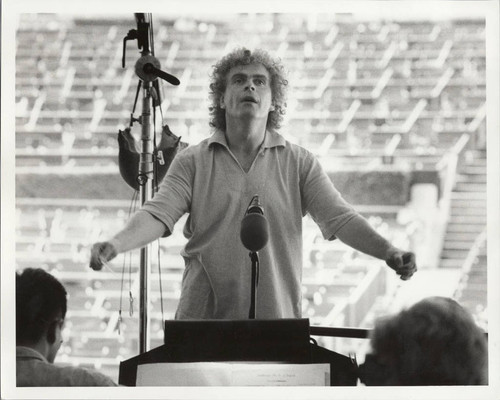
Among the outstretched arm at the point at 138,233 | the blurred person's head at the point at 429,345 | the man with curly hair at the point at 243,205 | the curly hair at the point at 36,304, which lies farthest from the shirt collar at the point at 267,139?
the blurred person's head at the point at 429,345

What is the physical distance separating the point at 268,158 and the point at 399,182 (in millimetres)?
562

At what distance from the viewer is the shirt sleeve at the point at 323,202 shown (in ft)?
9.16

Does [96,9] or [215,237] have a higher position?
[96,9]

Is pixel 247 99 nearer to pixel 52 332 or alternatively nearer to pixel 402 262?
pixel 402 262

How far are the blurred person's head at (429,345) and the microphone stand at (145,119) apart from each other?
1.08 meters

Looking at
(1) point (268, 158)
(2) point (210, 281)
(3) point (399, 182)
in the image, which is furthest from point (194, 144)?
(3) point (399, 182)

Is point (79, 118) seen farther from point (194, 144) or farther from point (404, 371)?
point (404, 371)

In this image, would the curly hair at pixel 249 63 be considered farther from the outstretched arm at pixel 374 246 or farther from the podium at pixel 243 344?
the podium at pixel 243 344

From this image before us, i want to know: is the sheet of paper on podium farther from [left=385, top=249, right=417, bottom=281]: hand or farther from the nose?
the nose

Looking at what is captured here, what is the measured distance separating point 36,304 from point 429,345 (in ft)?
3.89

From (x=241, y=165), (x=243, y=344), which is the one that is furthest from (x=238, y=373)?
(x=241, y=165)

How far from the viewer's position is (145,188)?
9.40 ft

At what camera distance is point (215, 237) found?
2807mm

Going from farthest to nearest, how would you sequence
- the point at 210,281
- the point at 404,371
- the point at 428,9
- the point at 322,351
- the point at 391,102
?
the point at 391,102 → the point at 428,9 → the point at 210,281 → the point at 322,351 → the point at 404,371
